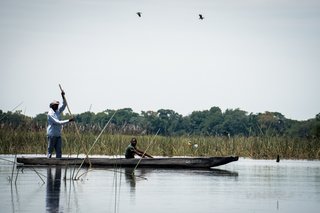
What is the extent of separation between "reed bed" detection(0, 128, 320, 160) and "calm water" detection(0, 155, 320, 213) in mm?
6884

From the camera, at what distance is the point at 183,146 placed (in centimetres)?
3134

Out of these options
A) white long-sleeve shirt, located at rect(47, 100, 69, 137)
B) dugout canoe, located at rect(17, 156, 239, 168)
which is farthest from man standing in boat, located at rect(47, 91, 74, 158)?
dugout canoe, located at rect(17, 156, 239, 168)

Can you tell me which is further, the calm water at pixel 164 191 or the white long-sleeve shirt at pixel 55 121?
the white long-sleeve shirt at pixel 55 121

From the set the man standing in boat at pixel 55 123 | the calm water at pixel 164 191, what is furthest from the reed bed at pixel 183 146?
the calm water at pixel 164 191

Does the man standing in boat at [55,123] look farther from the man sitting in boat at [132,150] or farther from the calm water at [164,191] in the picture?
the man sitting in boat at [132,150]

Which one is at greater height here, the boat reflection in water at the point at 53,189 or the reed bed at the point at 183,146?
the reed bed at the point at 183,146

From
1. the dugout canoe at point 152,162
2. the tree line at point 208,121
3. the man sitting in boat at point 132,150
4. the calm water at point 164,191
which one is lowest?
the calm water at point 164,191

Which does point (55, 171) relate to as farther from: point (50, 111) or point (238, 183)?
point (238, 183)

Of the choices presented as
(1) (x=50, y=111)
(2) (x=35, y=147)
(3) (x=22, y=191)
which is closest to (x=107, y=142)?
(2) (x=35, y=147)

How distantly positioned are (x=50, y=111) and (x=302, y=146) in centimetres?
1150

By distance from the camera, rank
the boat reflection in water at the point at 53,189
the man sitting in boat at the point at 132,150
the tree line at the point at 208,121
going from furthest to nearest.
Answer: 1. the tree line at the point at 208,121
2. the man sitting in boat at the point at 132,150
3. the boat reflection in water at the point at 53,189

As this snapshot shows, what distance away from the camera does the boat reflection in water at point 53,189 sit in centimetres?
1415

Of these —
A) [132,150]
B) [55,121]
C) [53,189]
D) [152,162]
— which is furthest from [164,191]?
[132,150]

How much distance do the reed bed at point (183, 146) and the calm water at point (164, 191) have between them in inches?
271
